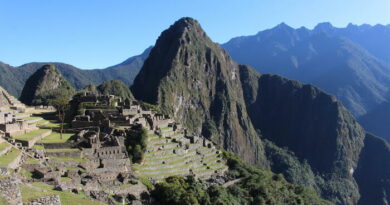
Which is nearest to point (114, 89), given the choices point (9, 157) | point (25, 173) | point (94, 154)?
point (94, 154)

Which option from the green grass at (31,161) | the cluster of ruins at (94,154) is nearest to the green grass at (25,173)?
the cluster of ruins at (94,154)

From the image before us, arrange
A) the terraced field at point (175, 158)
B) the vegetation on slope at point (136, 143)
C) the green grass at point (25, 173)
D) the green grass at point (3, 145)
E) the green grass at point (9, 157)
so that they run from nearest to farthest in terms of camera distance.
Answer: the green grass at point (9, 157)
the green grass at point (25, 173)
the green grass at point (3, 145)
the vegetation on slope at point (136, 143)
the terraced field at point (175, 158)

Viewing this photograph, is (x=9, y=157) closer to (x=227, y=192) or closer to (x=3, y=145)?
(x=3, y=145)

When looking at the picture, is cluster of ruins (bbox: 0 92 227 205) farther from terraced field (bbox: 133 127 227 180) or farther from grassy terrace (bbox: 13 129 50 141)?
grassy terrace (bbox: 13 129 50 141)

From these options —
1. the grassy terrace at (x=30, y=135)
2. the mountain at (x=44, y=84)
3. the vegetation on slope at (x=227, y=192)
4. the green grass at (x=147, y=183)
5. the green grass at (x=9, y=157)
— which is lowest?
the vegetation on slope at (x=227, y=192)

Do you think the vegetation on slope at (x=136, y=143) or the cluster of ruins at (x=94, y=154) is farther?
the vegetation on slope at (x=136, y=143)

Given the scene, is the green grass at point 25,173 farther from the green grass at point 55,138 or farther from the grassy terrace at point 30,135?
the green grass at point 55,138

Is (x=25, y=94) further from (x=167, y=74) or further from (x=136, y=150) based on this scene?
(x=136, y=150)
